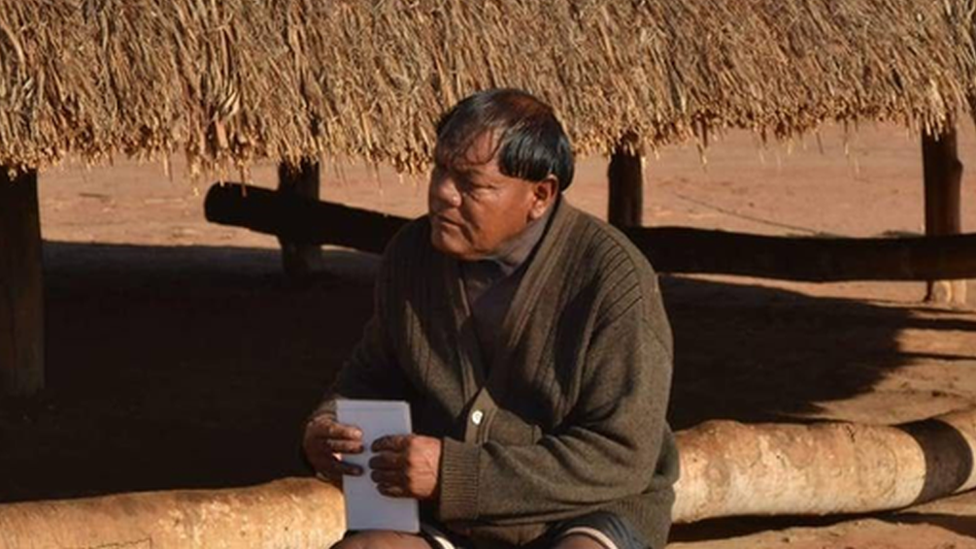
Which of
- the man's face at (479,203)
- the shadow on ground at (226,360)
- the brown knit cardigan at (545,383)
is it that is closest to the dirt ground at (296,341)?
the shadow on ground at (226,360)

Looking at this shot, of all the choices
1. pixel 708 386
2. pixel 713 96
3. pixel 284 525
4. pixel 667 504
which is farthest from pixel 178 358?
A: pixel 667 504

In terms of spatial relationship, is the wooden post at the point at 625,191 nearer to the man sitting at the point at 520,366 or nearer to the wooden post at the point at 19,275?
the wooden post at the point at 19,275

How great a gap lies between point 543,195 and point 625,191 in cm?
832

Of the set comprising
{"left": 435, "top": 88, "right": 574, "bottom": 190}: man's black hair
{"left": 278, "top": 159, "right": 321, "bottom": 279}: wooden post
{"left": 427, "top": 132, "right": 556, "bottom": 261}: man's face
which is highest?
{"left": 435, "top": 88, "right": 574, "bottom": 190}: man's black hair

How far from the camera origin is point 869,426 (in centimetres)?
728

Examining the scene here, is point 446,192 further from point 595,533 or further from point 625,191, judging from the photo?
point 625,191

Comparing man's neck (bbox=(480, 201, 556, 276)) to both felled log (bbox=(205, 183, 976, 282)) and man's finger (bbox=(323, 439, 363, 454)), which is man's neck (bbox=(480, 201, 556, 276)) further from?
felled log (bbox=(205, 183, 976, 282))

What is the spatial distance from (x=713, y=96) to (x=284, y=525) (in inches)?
88.4

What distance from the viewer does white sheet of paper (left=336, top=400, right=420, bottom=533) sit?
160 inches

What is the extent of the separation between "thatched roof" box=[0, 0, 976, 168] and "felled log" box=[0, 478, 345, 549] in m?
1.02

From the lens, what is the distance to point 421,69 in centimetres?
679

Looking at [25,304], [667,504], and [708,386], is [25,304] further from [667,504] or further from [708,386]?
[667,504]

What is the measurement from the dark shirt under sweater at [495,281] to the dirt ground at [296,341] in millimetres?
2979

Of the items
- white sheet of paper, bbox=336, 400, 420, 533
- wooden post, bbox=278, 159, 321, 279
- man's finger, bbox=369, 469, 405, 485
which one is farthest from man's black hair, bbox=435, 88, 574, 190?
wooden post, bbox=278, 159, 321, 279
